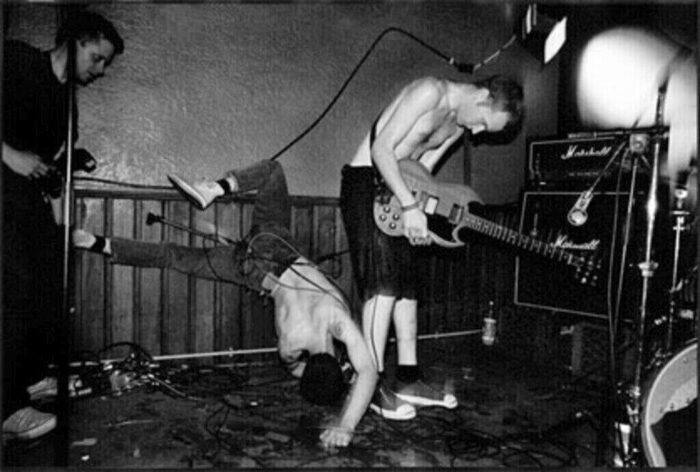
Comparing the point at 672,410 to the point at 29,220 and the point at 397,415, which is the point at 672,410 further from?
the point at 29,220

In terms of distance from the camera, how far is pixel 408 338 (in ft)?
9.06

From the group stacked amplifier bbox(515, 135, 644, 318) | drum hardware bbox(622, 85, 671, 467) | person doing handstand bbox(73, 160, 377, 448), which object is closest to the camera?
drum hardware bbox(622, 85, 671, 467)

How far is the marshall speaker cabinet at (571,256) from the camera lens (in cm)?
286

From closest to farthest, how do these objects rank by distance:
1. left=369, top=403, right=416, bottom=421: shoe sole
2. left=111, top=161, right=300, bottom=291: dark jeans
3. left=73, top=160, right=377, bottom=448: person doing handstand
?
left=73, top=160, right=377, bottom=448: person doing handstand → left=369, top=403, right=416, bottom=421: shoe sole → left=111, top=161, right=300, bottom=291: dark jeans

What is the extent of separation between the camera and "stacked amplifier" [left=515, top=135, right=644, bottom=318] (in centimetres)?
299

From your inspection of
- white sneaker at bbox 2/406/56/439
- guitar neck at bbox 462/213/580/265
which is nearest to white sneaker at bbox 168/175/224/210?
white sneaker at bbox 2/406/56/439

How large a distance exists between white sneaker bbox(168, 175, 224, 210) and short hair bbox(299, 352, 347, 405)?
1070mm

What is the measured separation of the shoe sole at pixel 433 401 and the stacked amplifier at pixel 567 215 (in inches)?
37.8

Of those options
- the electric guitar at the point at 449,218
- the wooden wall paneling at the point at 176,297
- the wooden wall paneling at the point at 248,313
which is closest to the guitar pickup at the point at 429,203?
the electric guitar at the point at 449,218

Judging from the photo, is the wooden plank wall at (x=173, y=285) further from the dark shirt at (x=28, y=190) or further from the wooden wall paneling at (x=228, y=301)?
the dark shirt at (x=28, y=190)

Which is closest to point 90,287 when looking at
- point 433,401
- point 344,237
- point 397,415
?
point 344,237

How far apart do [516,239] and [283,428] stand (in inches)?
61.2

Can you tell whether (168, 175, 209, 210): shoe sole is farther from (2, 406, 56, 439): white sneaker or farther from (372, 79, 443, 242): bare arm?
(2, 406, 56, 439): white sneaker

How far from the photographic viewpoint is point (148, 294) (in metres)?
2.99
